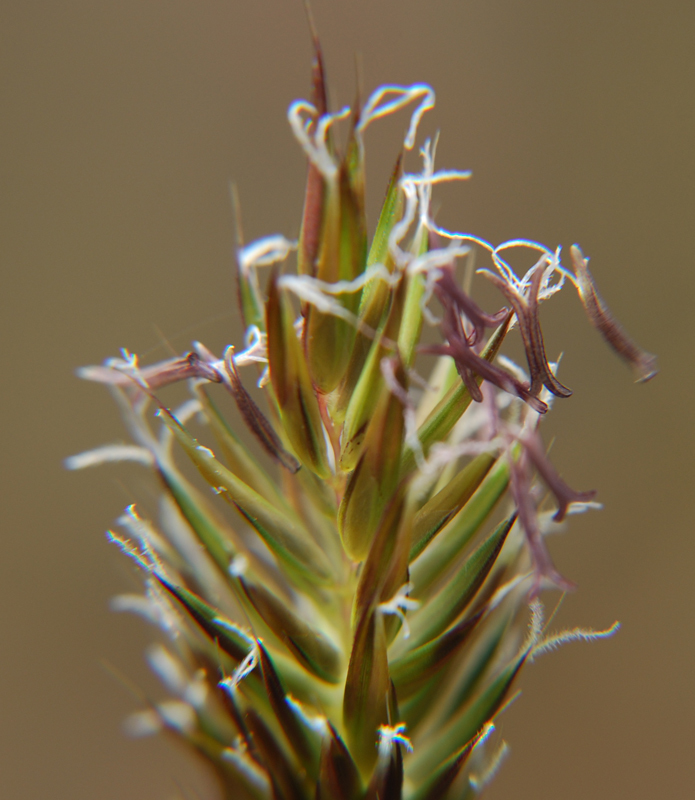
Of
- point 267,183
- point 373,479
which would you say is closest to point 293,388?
point 373,479

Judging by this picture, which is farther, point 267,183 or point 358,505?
point 267,183

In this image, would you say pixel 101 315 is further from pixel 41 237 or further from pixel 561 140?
pixel 561 140

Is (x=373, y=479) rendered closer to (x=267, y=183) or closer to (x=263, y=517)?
(x=263, y=517)

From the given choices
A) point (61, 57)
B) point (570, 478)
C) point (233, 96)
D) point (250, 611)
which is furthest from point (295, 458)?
point (61, 57)

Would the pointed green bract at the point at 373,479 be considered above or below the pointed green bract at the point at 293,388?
below

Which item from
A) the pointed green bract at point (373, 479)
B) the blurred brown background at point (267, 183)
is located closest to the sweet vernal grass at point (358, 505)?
the pointed green bract at point (373, 479)

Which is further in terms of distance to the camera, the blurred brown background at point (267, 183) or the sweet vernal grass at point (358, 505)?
the blurred brown background at point (267, 183)

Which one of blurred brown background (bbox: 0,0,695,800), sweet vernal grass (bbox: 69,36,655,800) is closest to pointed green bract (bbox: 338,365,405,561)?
sweet vernal grass (bbox: 69,36,655,800)

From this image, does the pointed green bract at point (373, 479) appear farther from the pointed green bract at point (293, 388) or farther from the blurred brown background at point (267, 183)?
the blurred brown background at point (267, 183)
